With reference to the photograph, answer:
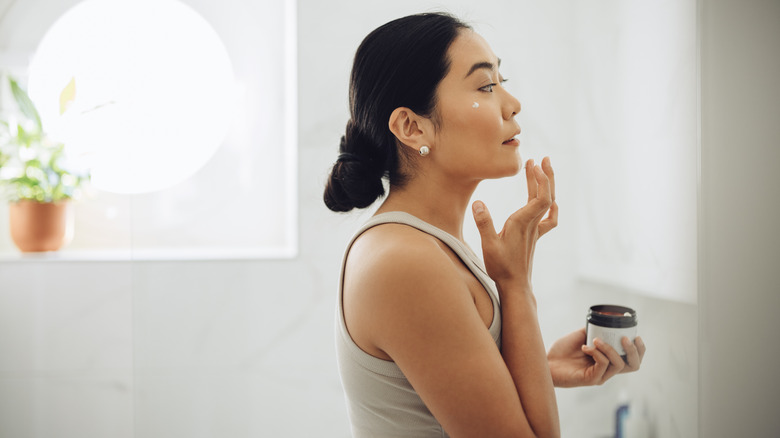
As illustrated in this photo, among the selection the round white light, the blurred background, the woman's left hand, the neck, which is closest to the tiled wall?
the blurred background

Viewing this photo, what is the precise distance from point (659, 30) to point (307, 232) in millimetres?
915

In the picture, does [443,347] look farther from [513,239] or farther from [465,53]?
[465,53]

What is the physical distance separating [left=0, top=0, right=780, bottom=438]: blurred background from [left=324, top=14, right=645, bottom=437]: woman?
0.52 metres

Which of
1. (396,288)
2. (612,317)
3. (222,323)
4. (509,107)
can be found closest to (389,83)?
(509,107)

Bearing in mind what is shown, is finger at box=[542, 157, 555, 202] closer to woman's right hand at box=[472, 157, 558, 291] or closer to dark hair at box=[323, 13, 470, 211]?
woman's right hand at box=[472, 157, 558, 291]

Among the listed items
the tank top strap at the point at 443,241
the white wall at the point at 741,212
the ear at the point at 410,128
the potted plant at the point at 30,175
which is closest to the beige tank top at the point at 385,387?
the tank top strap at the point at 443,241

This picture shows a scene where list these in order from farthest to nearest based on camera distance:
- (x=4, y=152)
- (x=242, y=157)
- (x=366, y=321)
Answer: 1. (x=242, y=157)
2. (x=4, y=152)
3. (x=366, y=321)

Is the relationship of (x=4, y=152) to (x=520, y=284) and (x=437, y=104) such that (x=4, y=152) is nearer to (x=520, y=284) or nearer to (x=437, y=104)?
(x=437, y=104)

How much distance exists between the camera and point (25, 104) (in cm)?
129

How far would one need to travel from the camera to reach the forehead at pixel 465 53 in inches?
27.9

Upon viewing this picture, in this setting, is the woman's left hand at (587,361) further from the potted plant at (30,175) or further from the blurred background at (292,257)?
the potted plant at (30,175)

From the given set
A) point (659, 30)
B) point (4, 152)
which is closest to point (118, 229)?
point (4, 152)

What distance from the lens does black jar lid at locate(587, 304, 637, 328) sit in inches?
31.9

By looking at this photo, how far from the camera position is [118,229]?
1394mm
